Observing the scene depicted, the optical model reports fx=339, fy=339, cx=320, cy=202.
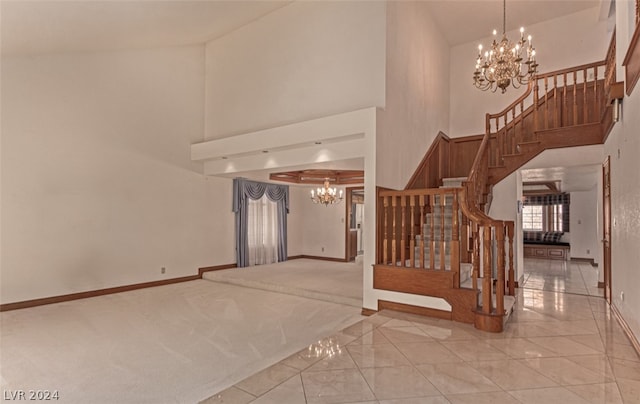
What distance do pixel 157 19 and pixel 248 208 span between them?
180 inches

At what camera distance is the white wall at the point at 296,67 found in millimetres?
5035

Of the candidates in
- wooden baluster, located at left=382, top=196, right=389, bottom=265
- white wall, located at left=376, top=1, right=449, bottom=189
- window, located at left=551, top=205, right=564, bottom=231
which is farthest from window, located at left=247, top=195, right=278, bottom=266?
window, located at left=551, top=205, right=564, bottom=231

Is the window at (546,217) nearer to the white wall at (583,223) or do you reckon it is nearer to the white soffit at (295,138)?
the white wall at (583,223)

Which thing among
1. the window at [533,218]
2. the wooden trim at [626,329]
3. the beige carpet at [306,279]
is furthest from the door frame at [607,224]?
the window at [533,218]

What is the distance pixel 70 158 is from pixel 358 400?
575cm

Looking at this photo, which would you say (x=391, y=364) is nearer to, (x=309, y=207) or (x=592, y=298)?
(x=592, y=298)

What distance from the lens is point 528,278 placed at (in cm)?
712

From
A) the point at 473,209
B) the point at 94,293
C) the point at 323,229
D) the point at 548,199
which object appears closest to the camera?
the point at 473,209

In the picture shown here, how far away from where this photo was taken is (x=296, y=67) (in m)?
5.82

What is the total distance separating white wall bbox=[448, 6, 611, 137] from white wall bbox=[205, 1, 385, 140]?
4.13 meters

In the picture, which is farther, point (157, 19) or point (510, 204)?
point (510, 204)

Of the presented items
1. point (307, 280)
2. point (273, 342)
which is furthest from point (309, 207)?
point (273, 342)

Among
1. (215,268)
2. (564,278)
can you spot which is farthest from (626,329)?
(215,268)

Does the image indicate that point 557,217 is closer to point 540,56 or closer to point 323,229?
point 540,56
